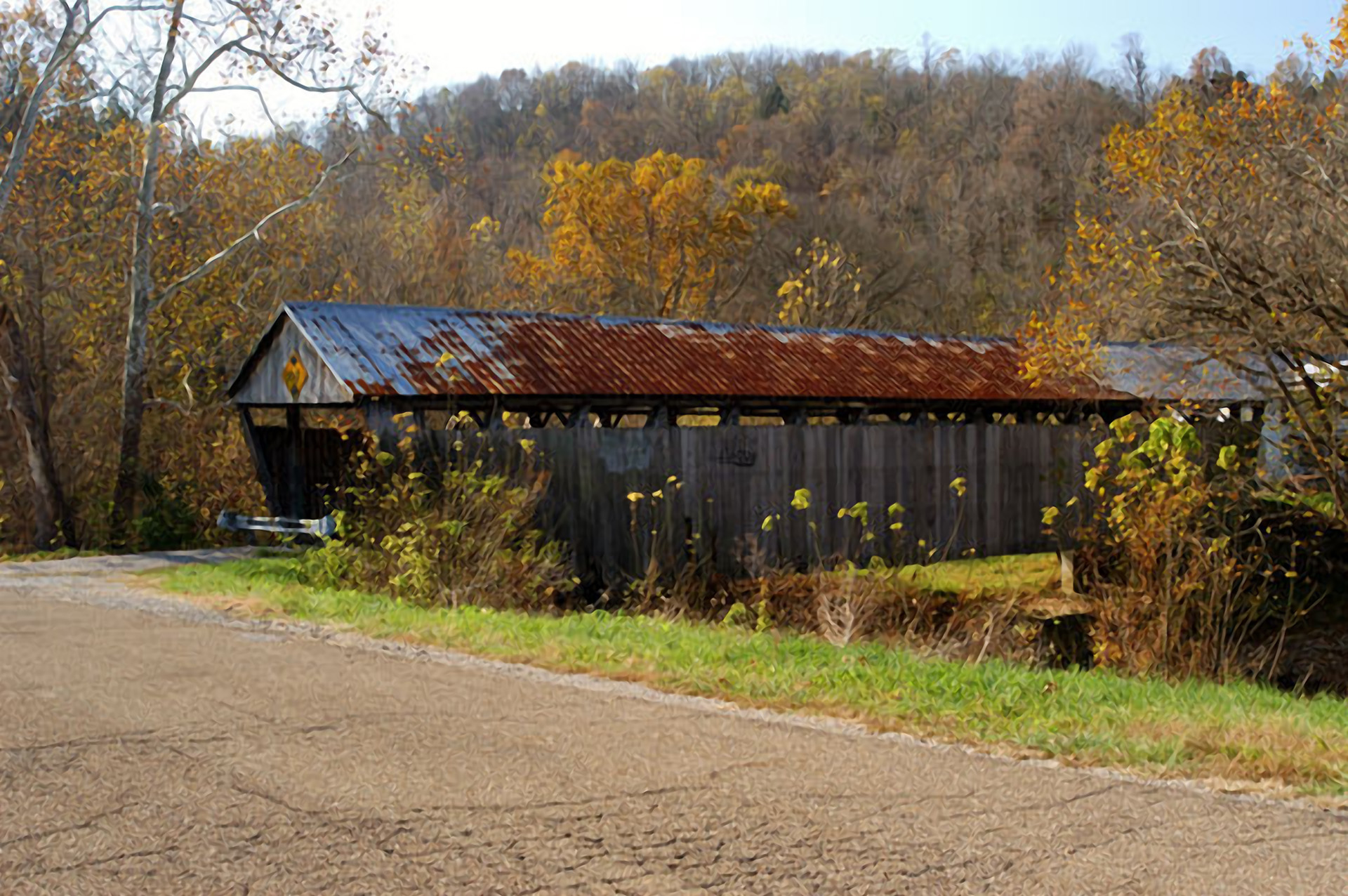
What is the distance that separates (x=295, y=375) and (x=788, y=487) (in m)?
6.52

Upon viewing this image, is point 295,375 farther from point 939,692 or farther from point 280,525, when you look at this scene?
point 939,692

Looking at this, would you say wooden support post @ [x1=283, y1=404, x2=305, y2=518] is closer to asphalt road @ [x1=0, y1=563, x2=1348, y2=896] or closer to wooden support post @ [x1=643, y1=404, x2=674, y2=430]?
wooden support post @ [x1=643, y1=404, x2=674, y2=430]

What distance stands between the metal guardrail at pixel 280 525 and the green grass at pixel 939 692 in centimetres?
288

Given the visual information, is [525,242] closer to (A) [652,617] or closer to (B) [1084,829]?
(A) [652,617]

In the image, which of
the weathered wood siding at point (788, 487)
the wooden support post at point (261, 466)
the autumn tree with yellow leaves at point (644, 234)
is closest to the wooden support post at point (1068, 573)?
the weathered wood siding at point (788, 487)

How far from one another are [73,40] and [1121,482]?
52.2 ft

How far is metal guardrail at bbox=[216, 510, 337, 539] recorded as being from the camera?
1487 centimetres

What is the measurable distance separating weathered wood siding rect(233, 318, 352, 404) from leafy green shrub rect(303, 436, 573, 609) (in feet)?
5.43

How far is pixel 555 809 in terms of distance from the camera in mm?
5035

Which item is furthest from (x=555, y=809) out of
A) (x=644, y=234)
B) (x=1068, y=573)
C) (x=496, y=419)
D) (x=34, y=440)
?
(x=644, y=234)

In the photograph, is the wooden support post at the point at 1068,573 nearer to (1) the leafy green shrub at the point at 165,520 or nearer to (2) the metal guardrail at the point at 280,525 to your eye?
(2) the metal guardrail at the point at 280,525

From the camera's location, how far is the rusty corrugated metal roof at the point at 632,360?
1609 cm

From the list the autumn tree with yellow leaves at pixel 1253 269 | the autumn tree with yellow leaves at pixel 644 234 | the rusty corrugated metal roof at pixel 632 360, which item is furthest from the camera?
the autumn tree with yellow leaves at pixel 644 234

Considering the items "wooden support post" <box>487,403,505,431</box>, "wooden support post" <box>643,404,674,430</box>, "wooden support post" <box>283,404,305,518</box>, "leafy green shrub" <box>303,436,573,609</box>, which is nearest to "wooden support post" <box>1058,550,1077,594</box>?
"wooden support post" <box>643,404,674,430</box>
